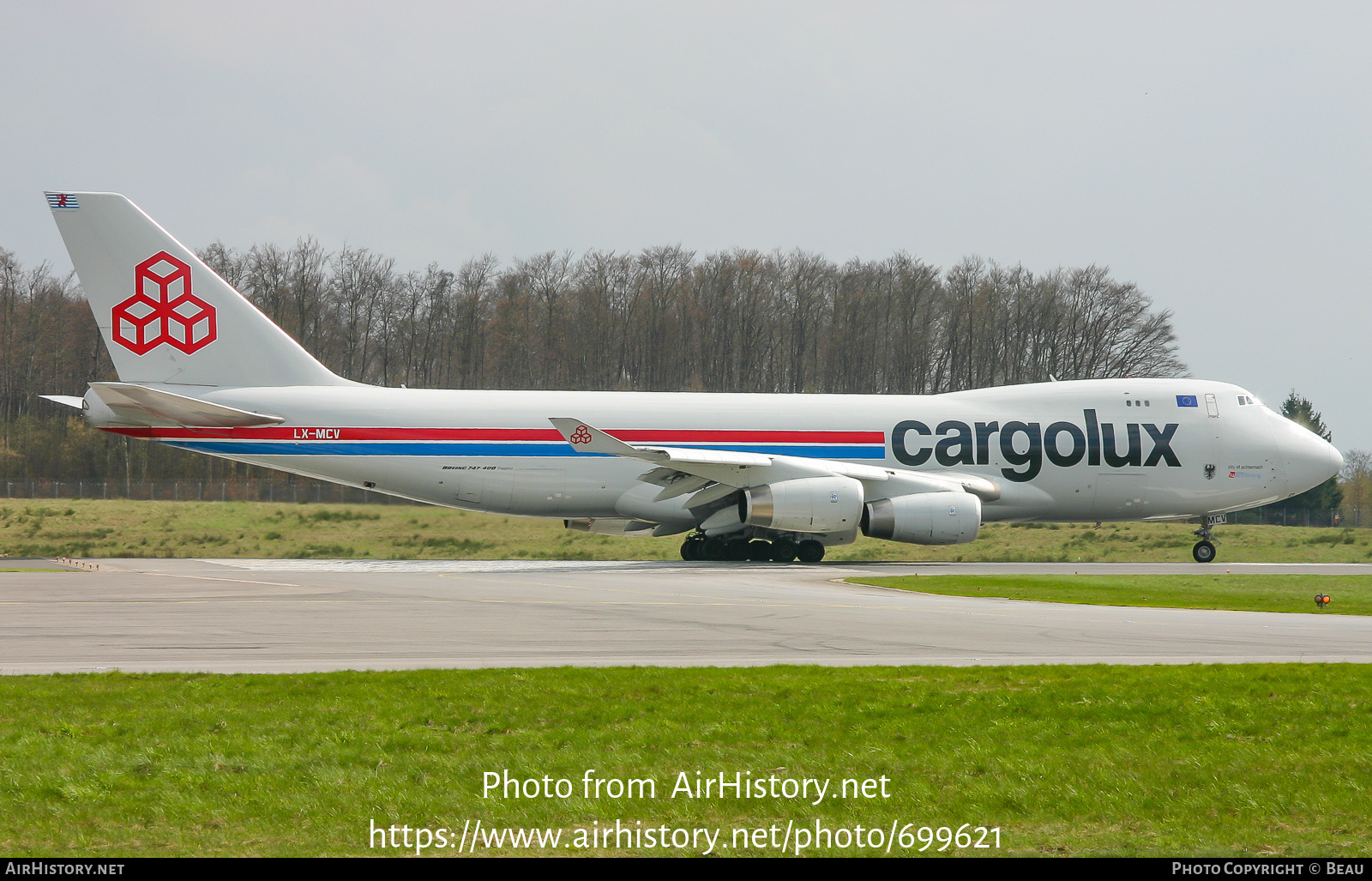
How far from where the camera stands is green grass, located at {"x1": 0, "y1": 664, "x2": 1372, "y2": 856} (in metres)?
5.92

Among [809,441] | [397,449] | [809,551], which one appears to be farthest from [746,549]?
[397,449]

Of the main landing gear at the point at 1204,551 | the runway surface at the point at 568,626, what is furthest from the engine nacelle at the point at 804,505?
the main landing gear at the point at 1204,551

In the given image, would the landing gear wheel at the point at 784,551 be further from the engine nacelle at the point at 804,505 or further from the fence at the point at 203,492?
the fence at the point at 203,492

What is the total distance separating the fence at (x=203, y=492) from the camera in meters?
46.0

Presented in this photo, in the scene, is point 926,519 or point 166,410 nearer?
point 166,410

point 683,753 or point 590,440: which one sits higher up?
point 590,440

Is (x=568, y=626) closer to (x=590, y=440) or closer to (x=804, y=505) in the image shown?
(x=590, y=440)

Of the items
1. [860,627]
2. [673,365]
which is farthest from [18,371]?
[860,627]

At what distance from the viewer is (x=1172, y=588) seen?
21172 mm

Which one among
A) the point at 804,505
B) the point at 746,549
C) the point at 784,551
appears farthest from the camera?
the point at 746,549

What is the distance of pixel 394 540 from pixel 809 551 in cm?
1383

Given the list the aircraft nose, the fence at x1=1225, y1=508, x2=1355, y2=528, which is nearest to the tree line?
the fence at x1=1225, y1=508, x2=1355, y2=528

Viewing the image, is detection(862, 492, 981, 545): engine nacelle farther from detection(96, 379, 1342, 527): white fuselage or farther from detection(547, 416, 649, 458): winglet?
detection(547, 416, 649, 458): winglet

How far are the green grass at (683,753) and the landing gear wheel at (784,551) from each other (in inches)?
713
